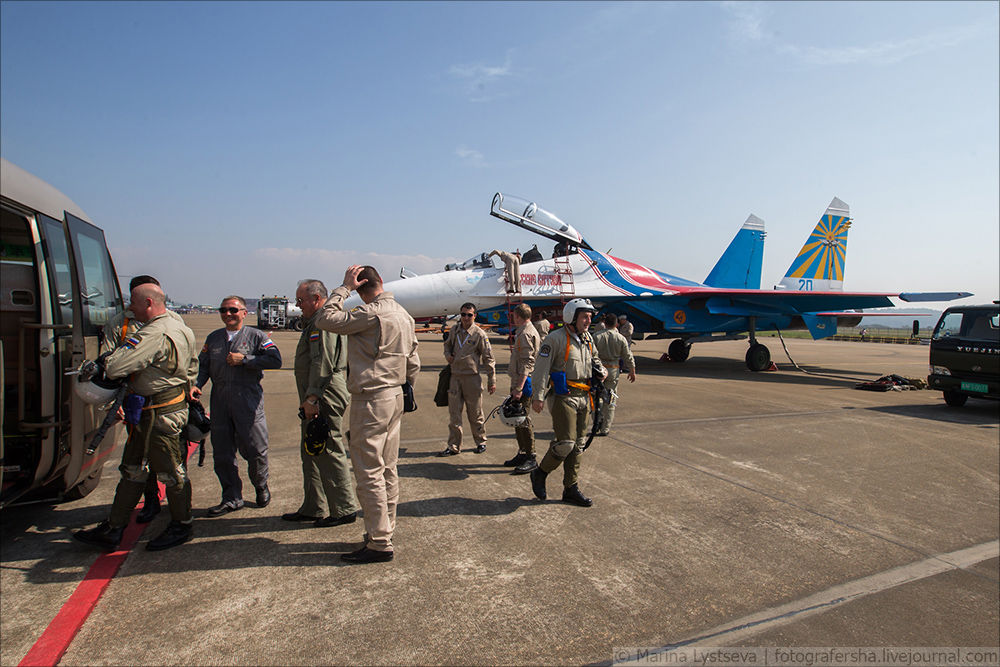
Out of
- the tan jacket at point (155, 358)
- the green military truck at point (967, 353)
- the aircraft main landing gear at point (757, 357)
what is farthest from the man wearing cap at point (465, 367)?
the aircraft main landing gear at point (757, 357)

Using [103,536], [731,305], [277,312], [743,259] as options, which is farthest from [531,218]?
[277,312]

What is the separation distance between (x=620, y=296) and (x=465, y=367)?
31.7 ft

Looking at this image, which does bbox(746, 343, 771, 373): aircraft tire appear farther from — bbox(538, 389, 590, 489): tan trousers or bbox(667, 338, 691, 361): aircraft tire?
bbox(538, 389, 590, 489): tan trousers

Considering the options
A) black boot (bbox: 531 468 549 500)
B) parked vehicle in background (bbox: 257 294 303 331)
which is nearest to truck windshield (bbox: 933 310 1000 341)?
black boot (bbox: 531 468 549 500)

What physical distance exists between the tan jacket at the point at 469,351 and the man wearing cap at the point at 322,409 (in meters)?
1.78

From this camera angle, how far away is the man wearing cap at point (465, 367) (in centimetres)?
544

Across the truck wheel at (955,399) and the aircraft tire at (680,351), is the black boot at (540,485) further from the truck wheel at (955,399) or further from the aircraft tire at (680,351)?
the aircraft tire at (680,351)

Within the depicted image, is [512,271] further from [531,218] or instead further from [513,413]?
[513,413]

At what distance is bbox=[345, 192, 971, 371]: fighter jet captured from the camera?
1290cm

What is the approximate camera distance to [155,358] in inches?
125

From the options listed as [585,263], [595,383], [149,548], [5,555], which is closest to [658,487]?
[595,383]

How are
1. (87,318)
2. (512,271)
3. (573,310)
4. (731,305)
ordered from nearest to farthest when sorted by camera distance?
1. (87,318)
2. (573,310)
3. (512,271)
4. (731,305)

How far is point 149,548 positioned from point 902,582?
4739mm

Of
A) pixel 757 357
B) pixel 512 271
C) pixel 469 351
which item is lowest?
pixel 757 357
